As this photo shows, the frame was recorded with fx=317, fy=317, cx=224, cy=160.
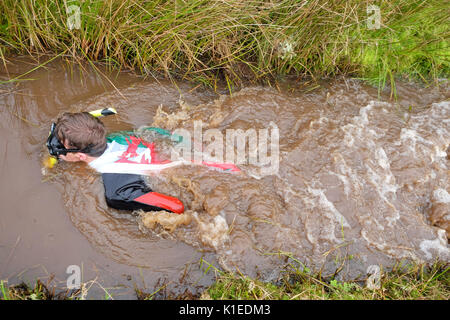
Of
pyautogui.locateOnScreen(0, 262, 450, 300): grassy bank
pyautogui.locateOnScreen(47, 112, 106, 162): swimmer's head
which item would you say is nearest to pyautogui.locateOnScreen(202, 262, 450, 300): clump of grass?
pyautogui.locateOnScreen(0, 262, 450, 300): grassy bank

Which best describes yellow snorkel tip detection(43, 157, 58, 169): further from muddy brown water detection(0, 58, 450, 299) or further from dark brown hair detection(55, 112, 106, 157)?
dark brown hair detection(55, 112, 106, 157)

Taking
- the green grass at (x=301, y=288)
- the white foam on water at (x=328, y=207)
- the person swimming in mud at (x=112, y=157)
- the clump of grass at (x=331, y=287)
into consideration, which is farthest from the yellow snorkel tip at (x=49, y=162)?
the white foam on water at (x=328, y=207)

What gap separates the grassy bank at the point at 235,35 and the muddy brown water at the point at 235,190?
26 cm

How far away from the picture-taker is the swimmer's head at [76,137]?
2760 mm

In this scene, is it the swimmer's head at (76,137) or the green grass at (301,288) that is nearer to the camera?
the green grass at (301,288)

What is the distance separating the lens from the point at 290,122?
3.76 m

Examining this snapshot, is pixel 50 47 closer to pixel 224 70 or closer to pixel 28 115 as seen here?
pixel 28 115

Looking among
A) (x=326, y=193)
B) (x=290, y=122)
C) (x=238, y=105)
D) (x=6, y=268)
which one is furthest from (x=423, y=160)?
(x=6, y=268)

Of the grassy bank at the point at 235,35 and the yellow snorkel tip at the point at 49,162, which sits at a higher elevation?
the grassy bank at the point at 235,35

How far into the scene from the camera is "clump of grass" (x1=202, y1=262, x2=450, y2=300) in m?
2.42

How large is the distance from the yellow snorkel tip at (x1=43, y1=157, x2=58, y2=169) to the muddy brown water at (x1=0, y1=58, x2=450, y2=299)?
0.06 m

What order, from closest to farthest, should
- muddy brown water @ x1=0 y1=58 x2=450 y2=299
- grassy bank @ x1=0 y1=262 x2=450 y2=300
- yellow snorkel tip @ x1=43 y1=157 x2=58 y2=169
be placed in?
grassy bank @ x1=0 y1=262 x2=450 y2=300
muddy brown water @ x1=0 y1=58 x2=450 y2=299
yellow snorkel tip @ x1=43 y1=157 x2=58 y2=169

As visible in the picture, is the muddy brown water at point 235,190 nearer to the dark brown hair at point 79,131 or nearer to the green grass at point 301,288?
the green grass at point 301,288

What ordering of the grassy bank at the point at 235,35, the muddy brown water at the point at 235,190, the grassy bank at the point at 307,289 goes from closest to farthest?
the grassy bank at the point at 307,289
the muddy brown water at the point at 235,190
the grassy bank at the point at 235,35
